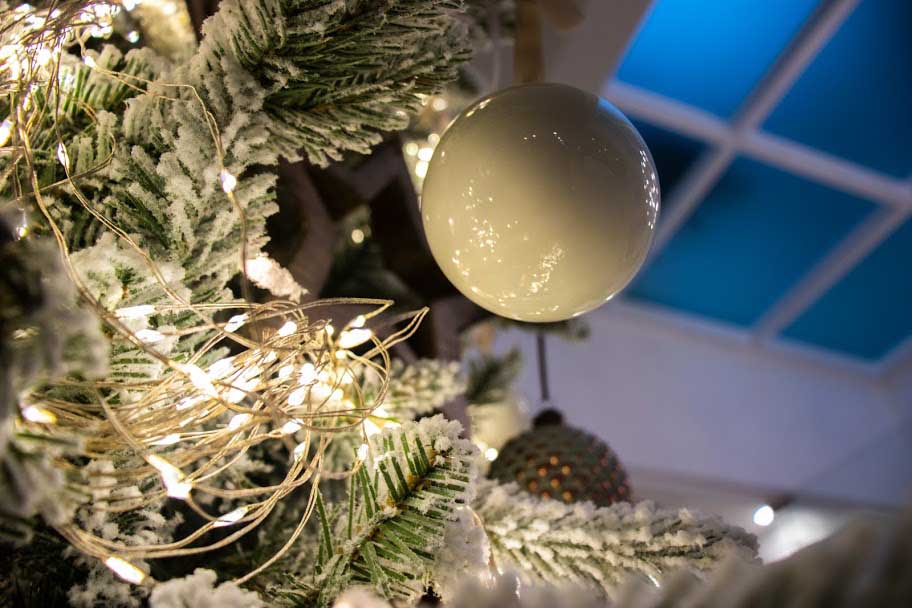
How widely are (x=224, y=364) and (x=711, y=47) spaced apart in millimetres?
1433

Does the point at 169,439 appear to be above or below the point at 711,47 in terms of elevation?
below

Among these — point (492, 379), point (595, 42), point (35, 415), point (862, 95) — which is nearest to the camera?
point (35, 415)

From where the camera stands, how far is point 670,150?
167 cm

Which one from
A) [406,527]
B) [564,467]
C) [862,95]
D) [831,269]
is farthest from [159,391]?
[831,269]

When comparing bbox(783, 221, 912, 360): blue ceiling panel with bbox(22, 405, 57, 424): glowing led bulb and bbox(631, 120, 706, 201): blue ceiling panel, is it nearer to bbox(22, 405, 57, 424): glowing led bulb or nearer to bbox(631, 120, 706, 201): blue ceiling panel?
bbox(631, 120, 706, 201): blue ceiling panel

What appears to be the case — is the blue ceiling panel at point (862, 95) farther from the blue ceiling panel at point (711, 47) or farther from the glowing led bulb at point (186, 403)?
the glowing led bulb at point (186, 403)

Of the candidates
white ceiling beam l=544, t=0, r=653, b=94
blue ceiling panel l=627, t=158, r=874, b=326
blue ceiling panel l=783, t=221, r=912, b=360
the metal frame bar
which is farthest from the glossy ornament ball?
blue ceiling panel l=783, t=221, r=912, b=360

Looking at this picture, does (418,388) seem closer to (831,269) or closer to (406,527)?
(406,527)

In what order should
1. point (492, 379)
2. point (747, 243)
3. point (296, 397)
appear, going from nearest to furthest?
point (296, 397)
point (492, 379)
point (747, 243)

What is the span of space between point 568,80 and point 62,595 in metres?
0.82

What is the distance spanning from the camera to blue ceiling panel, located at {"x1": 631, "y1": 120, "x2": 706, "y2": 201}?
63.9 inches

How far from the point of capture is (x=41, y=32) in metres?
0.33

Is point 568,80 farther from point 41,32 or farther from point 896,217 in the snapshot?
point 896,217

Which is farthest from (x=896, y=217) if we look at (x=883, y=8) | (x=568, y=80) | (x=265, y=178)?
(x=265, y=178)
